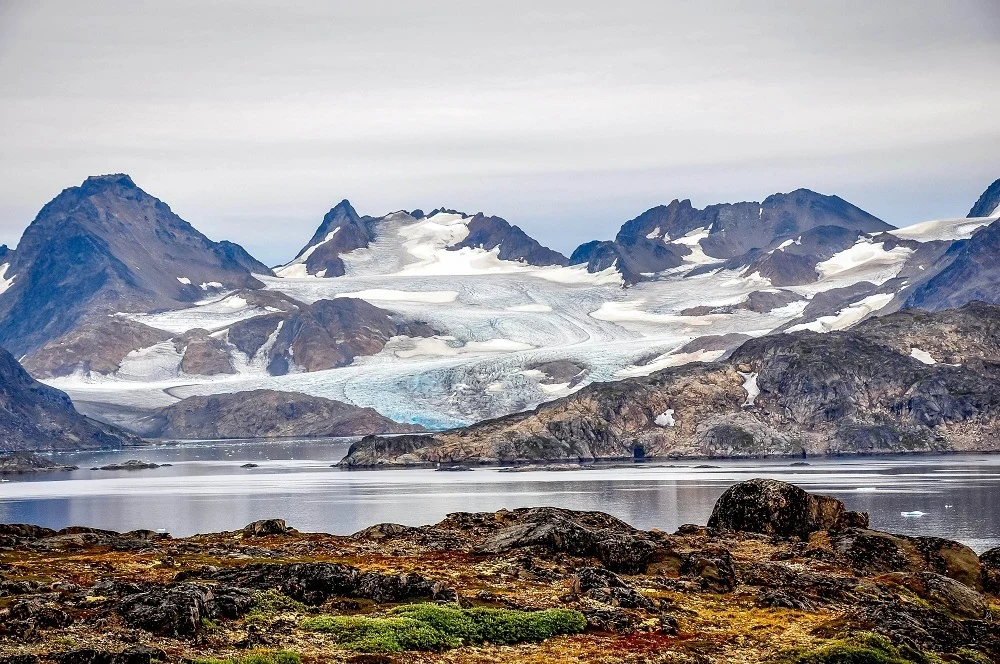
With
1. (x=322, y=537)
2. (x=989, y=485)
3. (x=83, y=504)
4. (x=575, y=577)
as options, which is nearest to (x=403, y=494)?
(x=83, y=504)

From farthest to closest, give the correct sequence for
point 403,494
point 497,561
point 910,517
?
point 403,494 → point 910,517 → point 497,561

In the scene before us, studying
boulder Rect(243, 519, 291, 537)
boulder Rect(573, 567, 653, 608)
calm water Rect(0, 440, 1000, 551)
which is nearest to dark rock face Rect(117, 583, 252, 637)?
boulder Rect(573, 567, 653, 608)

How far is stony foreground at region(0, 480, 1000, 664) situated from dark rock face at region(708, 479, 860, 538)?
84mm

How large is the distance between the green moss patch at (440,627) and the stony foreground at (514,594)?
0.06 meters

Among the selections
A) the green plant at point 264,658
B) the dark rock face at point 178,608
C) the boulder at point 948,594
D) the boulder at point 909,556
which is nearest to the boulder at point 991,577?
the boulder at point 909,556

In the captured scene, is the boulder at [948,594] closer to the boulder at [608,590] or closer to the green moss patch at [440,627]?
the boulder at [608,590]

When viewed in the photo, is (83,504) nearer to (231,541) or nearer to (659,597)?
(231,541)

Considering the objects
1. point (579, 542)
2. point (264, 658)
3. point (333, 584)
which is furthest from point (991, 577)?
point (264, 658)

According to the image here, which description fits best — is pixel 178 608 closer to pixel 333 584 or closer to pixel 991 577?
pixel 333 584

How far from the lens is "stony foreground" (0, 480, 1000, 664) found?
33.6 metres

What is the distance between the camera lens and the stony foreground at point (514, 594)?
1321 inches

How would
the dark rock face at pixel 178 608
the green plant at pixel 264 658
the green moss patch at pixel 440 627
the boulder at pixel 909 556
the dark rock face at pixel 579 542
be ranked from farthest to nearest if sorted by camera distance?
the boulder at pixel 909 556
the dark rock face at pixel 579 542
the green moss patch at pixel 440 627
the dark rock face at pixel 178 608
the green plant at pixel 264 658

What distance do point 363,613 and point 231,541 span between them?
18820 mm

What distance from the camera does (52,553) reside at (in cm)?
5019
